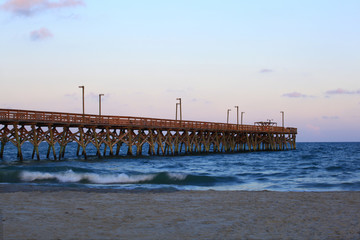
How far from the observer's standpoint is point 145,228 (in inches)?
343

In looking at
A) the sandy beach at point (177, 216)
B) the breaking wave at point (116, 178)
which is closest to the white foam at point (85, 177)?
the breaking wave at point (116, 178)

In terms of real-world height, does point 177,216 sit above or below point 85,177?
above

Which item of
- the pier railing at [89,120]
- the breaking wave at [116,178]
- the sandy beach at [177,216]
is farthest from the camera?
the pier railing at [89,120]

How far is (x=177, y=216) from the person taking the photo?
1017 centimetres

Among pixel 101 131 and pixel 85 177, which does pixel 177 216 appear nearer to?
pixel 85 177

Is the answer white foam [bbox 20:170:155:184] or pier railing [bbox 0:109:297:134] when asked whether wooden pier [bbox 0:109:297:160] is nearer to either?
pier railing [bbox 0:109:297:134]

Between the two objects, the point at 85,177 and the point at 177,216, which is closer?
the point at 177,216

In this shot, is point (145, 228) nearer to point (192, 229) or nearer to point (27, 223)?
point (192, 229)

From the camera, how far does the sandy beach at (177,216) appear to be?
8258 millimetres

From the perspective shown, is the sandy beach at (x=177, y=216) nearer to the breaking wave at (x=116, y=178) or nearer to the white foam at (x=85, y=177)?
the breaking wave at (x=116, y=178)

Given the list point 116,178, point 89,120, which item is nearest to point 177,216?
point 116,178

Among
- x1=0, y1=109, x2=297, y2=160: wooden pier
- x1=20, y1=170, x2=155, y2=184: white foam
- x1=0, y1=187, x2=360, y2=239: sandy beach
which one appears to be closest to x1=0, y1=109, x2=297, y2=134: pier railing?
x1=0, y1=109, x2=297, y2=160: wooden pier

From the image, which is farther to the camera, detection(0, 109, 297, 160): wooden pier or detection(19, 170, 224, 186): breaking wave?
detection(0, 109, 297, 160): wooden pier

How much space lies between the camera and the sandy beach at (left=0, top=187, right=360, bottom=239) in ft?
27.1
